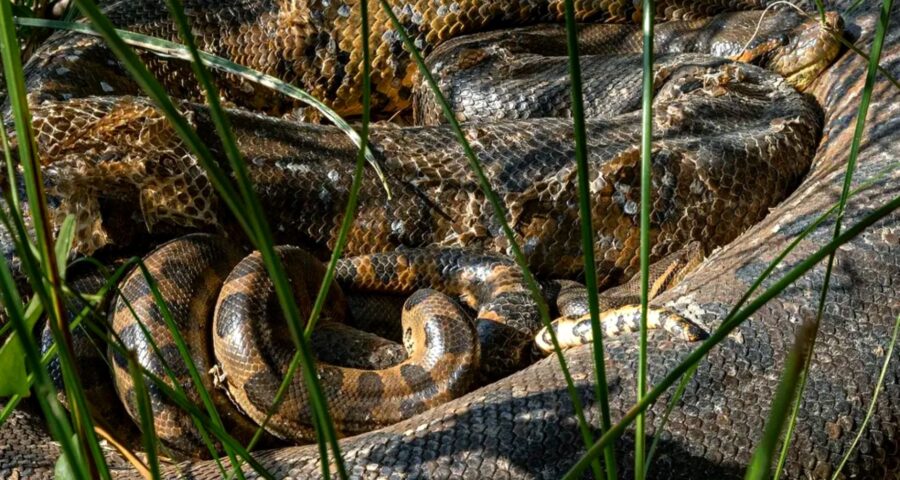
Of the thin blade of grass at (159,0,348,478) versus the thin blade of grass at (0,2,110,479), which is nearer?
the thin blade of grass at (159,0,348,478)

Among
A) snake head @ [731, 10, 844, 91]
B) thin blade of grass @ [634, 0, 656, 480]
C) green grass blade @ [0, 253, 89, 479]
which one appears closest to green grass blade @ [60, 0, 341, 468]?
green grass blade @ [0, 253, 89, 479]

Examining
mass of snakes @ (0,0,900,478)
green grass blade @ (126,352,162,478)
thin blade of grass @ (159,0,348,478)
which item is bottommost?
mass of snakes @ (0,0,900,478)

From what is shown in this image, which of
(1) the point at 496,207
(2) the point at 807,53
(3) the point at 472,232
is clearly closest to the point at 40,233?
(1) the point at 496,207

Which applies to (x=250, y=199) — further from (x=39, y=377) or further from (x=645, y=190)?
(x=645, y=190)

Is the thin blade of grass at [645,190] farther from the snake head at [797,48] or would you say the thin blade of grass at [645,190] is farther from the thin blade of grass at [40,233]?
the snake head at [797,48]

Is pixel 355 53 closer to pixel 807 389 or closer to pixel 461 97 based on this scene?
pixel 461 97

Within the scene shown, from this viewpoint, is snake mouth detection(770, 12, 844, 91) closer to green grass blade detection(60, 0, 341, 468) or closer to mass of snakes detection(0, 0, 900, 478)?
mass of snakes detection(0, 0, 900, 478)

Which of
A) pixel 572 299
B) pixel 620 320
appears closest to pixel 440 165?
pixel 572 299
